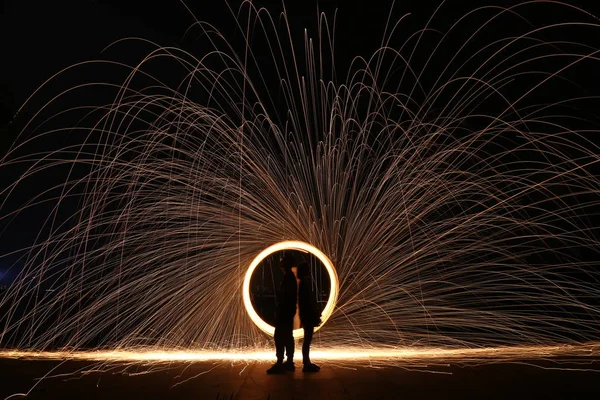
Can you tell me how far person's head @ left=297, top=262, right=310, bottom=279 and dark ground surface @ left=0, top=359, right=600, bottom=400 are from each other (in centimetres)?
126

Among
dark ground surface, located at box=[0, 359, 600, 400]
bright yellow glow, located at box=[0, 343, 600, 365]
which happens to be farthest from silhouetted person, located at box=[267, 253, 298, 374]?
bright yellow glow, located at box=[0, 343, 600, 365]

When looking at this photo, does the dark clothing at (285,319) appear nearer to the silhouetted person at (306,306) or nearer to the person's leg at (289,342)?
the person's leg at (289,342)

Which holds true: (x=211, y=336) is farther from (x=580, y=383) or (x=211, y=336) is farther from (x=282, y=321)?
(x=580, y=383)

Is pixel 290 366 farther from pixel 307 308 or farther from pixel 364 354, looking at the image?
pixel 364 354

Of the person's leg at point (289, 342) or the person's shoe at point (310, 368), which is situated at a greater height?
the person's leg at point (289, 342)

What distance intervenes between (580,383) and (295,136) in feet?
19.0

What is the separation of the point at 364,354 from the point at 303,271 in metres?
2.47

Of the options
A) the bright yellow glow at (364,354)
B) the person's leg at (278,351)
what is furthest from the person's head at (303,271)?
the bright yellow glow at (364,354)

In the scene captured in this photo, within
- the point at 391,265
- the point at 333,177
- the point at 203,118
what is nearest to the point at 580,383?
the point at 391,265

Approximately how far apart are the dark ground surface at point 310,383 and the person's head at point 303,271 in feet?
4.14

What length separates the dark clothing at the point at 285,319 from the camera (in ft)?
26.0

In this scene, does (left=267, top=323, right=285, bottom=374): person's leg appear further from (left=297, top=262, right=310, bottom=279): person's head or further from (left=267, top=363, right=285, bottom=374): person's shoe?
(left=297, top=262, right=310, bottom=279): person's head

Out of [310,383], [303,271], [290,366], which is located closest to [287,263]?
[303,271]

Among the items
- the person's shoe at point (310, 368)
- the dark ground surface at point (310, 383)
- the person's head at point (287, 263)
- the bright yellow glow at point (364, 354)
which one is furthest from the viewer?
the bright yellow glow at point (364, 354)
